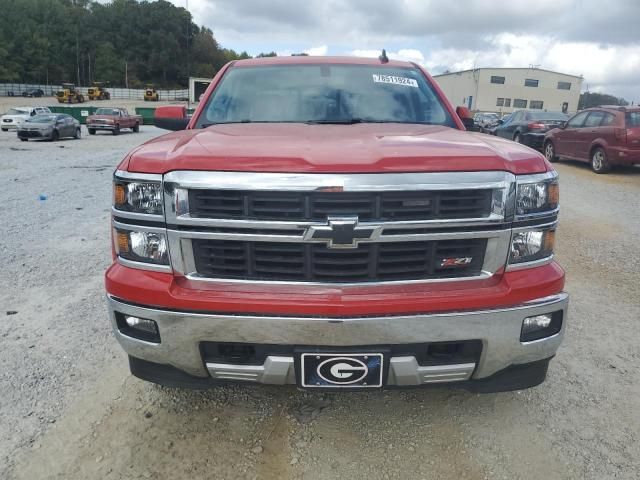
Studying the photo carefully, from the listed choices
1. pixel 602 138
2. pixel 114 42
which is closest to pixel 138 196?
pixel 602 138

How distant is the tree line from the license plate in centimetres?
10861

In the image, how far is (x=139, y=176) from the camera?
2064 millimetres

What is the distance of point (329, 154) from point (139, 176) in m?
0.82

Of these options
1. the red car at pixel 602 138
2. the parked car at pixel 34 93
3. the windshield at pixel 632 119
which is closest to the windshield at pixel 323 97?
the red car at pixel 602 138

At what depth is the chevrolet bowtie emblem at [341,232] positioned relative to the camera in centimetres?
193

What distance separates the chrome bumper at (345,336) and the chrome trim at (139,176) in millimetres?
541

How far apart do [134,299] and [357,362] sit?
0.99 meters

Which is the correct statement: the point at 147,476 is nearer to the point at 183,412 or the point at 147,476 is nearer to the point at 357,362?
the point at 183,412

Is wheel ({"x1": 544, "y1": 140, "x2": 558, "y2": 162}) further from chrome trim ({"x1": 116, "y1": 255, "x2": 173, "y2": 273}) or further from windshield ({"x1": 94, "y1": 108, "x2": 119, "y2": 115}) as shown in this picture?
windshield ({"x1": 94, "y1": 108, "x2": 119, "y2": 115})

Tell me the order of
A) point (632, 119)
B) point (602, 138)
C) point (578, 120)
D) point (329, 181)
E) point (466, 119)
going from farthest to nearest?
point (578, 120) → point (602, 138) → point (632, 119) → point (466, 119) → point (329, 181)

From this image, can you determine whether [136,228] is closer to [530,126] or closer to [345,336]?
[345,336]

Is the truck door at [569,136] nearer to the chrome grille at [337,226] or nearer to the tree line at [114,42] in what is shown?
the chrome grille at [337,226]

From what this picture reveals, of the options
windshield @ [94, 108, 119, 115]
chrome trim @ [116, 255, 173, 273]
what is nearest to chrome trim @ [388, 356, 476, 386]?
chrome trim @ [116, 255, 173, 273]

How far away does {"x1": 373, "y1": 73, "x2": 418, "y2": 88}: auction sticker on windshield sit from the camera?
11.4ft
